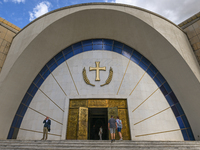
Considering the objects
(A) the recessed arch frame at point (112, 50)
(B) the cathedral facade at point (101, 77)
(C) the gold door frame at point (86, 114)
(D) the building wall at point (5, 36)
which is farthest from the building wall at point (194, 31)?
(D) the building wall at point (5, 36)

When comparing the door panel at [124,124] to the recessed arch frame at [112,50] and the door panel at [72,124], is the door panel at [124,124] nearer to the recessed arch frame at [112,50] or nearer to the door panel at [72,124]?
the door panel at [72,124]

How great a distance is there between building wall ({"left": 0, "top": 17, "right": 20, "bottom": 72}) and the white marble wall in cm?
370

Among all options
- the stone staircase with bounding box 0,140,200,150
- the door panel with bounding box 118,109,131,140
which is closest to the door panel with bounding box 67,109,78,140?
the door panel with bounding box 118,109,131,140

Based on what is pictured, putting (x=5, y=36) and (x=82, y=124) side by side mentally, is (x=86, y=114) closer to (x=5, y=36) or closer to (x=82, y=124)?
(x=82, y=124)

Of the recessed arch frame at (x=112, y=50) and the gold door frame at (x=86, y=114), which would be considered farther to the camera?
the recessed arch frame at (x=112, y=50)

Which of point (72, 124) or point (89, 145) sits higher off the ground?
point (72, 124)

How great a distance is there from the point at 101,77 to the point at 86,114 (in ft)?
10.1

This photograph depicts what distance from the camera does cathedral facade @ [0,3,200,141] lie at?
9.36m

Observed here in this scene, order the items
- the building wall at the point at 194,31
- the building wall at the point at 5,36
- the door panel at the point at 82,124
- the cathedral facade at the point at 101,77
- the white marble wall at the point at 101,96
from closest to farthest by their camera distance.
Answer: the door panel at the point at 82,124 → the white marble wall at the point at 101,96 → the cathedral facade at the point at 101,77 → the building wall at the point at 194,31 → the building wall at the point at 5,36

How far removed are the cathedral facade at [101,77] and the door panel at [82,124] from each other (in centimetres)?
6

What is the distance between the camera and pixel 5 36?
10734 mm

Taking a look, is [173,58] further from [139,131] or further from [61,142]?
[61,142]

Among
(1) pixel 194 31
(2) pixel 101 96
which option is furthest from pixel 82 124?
(1) pixel 194 31

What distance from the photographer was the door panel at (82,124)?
8.84 metres
